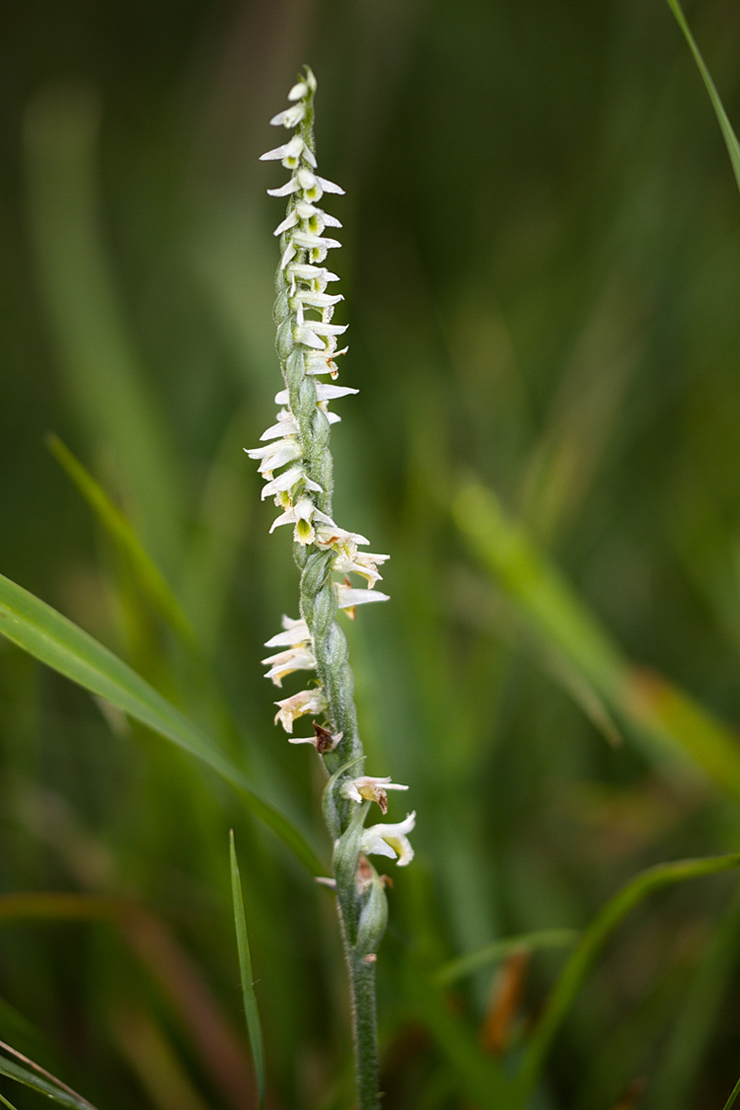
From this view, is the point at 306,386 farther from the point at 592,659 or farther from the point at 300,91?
the point at 592,659

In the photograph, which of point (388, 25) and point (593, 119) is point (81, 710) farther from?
point (593, 119)

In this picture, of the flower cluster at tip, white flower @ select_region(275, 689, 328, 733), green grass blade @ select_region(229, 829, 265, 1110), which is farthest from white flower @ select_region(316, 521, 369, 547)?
green grass blade @ select_region(229, 829, 265, 1110)

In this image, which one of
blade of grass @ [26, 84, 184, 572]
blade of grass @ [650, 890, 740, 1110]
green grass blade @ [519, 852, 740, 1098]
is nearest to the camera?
green grass blade @ [519, 852, 740, 1098]

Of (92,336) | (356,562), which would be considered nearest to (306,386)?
(356,562)

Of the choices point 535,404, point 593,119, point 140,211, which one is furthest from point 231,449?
point 593,119

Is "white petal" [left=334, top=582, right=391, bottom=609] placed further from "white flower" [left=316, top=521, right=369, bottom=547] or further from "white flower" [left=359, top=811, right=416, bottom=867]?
"white flower" [left=359, top=811, right=416, bottom=867]
